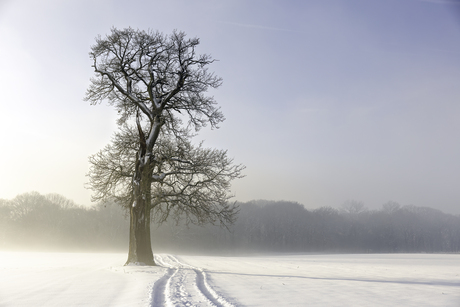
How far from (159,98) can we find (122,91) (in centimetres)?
197

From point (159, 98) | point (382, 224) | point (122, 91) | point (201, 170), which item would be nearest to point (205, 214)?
point (201, 170)

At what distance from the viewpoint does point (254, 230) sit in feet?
315

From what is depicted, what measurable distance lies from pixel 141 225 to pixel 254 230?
83.9 meters

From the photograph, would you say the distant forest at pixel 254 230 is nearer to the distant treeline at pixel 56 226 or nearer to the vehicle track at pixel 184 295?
the distant treeline at pixel 56 226

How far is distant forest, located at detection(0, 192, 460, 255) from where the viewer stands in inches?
3002

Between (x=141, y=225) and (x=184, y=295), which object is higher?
(x=141, y=225)

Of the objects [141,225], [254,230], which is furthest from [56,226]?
[141,225]

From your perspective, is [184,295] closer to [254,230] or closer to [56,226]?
[56,226]

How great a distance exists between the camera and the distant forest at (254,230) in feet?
250

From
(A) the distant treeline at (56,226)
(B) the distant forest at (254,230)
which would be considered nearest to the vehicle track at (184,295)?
(B) the distant forest at (254,230)

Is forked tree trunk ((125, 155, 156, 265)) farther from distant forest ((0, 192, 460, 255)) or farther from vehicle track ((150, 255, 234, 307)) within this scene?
distant forest ((0, 192, 460, 255))

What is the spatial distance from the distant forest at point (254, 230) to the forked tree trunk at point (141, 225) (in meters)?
55.7

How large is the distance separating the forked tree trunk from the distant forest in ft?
183

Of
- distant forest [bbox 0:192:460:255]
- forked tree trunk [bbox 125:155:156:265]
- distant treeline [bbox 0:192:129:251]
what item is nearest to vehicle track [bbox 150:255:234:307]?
forked tree trunk [bbox 125:155:156:265]
